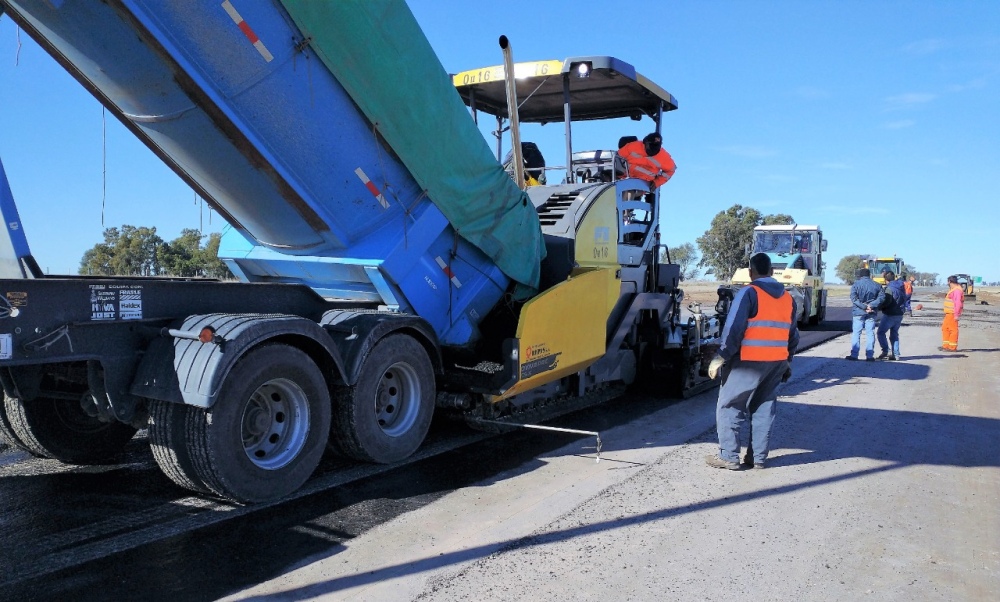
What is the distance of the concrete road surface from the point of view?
3.27 m

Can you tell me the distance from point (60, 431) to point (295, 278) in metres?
1.92

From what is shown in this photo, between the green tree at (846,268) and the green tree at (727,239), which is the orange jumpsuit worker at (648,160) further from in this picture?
the green tree at (846,268)

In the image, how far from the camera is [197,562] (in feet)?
11.2

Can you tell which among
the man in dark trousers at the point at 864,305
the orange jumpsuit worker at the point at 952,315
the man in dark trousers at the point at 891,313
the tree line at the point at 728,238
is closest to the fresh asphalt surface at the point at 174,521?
the man in dark trousers at the point at 864,305

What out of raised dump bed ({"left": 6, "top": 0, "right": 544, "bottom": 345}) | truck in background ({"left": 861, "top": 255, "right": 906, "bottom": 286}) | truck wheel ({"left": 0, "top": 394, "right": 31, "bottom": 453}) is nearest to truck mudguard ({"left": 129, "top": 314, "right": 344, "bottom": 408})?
raised dump bed ({"left": 6, "top": 0, "right": 544, "bottom": 345})

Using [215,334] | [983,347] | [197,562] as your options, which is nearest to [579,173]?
[215,334]

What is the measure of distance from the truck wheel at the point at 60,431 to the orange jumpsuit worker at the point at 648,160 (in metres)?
5.67

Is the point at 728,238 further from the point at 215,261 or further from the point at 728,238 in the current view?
the point at 215,261

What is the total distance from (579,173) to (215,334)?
17.0 ft

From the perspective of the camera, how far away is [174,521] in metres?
3.97

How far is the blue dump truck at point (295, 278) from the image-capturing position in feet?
12.5

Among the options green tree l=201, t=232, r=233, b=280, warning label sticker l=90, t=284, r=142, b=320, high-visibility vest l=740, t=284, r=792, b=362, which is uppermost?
green tree l=201, t=232, r=233, b=280

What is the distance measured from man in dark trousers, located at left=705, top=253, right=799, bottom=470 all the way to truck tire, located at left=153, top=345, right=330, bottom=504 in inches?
117

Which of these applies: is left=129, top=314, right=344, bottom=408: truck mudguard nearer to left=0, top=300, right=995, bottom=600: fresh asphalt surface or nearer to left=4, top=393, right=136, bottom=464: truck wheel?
left=0, top=300, right=995, bottom=600: fresh asphalt surface
